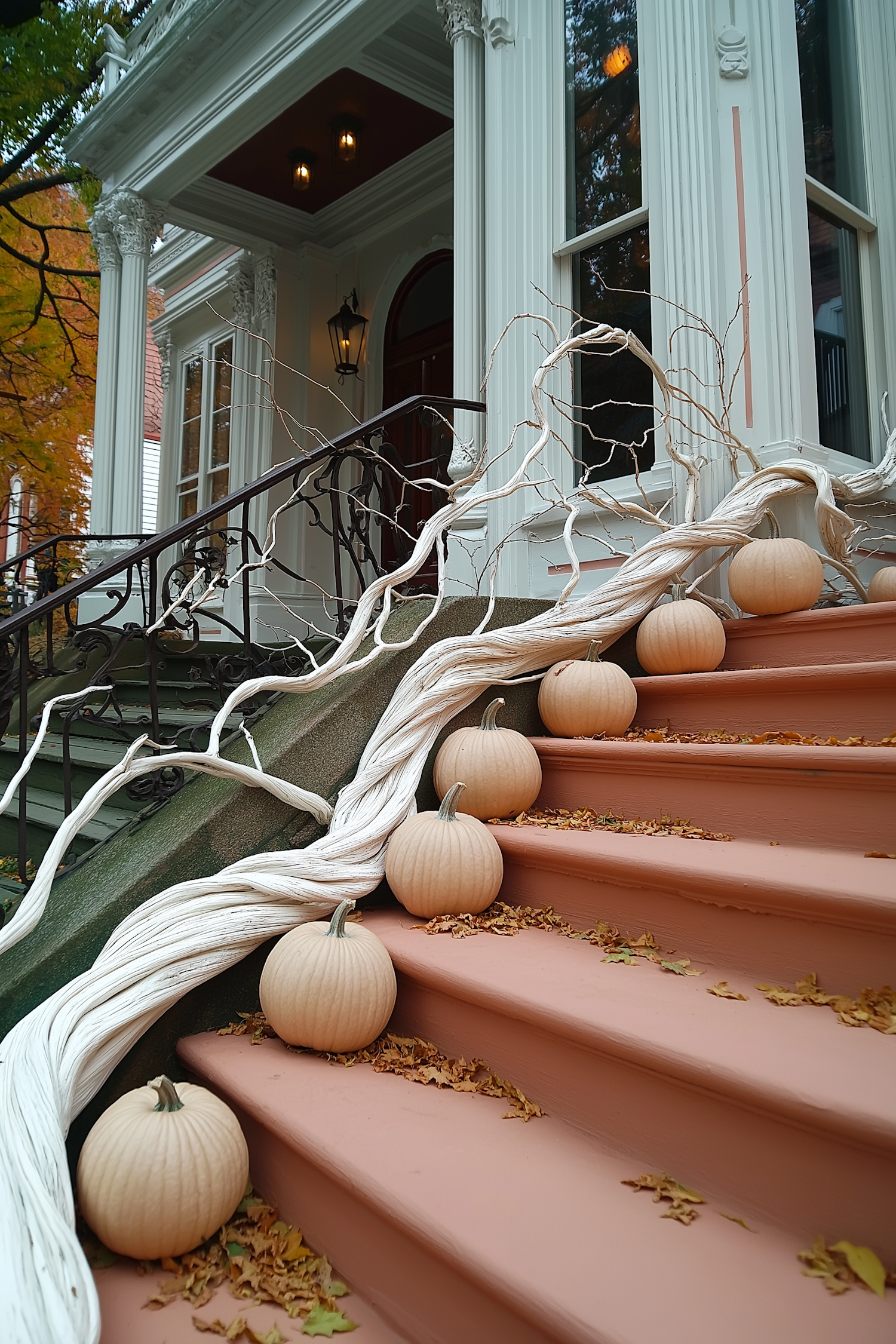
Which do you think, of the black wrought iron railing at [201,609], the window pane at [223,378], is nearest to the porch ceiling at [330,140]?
the window pane at [223,378]

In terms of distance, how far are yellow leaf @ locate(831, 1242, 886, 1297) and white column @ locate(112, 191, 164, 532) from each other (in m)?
6.37

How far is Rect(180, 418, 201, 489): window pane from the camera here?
27.7 feet

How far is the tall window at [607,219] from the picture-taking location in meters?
3.62

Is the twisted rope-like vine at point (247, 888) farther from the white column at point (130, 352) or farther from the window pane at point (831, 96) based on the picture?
the white column at point (130, 352)

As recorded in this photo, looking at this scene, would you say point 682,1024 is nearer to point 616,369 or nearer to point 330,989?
point 330,989

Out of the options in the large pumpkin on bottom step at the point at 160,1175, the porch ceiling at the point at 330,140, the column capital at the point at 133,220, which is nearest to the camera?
the large pumpkin on bottom step at the point at 160,1175

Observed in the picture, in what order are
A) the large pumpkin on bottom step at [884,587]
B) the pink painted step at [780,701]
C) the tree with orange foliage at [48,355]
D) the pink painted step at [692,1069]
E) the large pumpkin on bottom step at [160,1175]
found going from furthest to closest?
the tree with orange foliage at [48,355] < the large pumpkin on bottom step at [884,587] < the pink painted step at [780,701] < the large pumpkin on bottom step at [160,1175] < the pink painted step at [692,1069]

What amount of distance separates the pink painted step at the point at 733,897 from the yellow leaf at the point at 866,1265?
466 millimetres

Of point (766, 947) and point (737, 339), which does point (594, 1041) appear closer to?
point (766, 947)

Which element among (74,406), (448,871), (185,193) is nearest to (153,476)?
Result: (74,406)

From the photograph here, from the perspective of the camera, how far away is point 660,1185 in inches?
48.3

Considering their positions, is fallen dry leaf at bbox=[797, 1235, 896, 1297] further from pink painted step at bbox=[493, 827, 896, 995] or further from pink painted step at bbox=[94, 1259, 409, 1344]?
pink painted step at bbox=[94, 1259, 409, 1344]

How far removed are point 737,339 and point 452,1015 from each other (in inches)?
110

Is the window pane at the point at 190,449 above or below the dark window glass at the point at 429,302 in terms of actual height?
below
